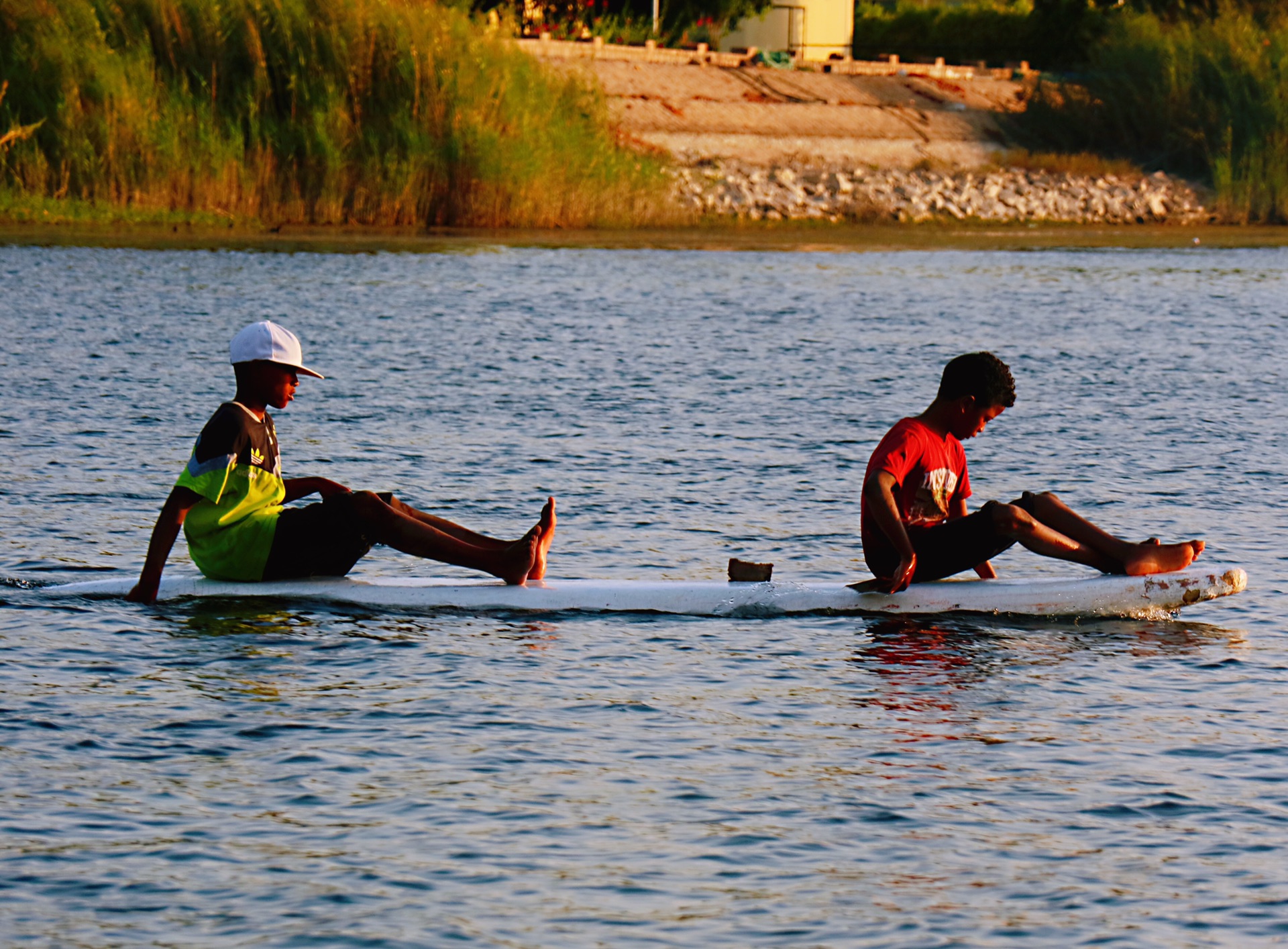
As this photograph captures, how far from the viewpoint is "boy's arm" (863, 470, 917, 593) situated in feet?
24.4

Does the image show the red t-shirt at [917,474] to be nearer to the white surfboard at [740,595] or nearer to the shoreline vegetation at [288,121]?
the white surfboard at [740,595]

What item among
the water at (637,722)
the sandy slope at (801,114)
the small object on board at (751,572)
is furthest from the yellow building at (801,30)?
the small object on board at (751,572)

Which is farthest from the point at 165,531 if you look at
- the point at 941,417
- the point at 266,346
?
the point at 941,417

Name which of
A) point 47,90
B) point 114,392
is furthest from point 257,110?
point 114,392

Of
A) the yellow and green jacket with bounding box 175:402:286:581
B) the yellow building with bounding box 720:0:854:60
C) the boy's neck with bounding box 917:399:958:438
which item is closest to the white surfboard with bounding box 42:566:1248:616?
the yellow and green jacket with bounding box 175:402:286:581

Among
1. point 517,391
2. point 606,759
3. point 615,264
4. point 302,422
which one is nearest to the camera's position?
point 606,759

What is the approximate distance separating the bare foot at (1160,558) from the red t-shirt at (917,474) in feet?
2.42

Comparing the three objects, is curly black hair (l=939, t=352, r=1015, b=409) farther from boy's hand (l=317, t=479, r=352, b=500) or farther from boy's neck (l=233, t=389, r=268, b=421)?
boy's neck (l=233, t=389, r=268, b=421)

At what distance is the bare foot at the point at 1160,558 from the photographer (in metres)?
7.90

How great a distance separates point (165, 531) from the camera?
768 cm

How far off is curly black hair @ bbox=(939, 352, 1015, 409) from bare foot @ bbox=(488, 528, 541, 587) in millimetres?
1791

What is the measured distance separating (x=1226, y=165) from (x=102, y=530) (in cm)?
3462

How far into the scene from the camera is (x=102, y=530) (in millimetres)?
9836

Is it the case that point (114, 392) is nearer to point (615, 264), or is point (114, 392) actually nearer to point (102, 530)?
point (102, 530)
